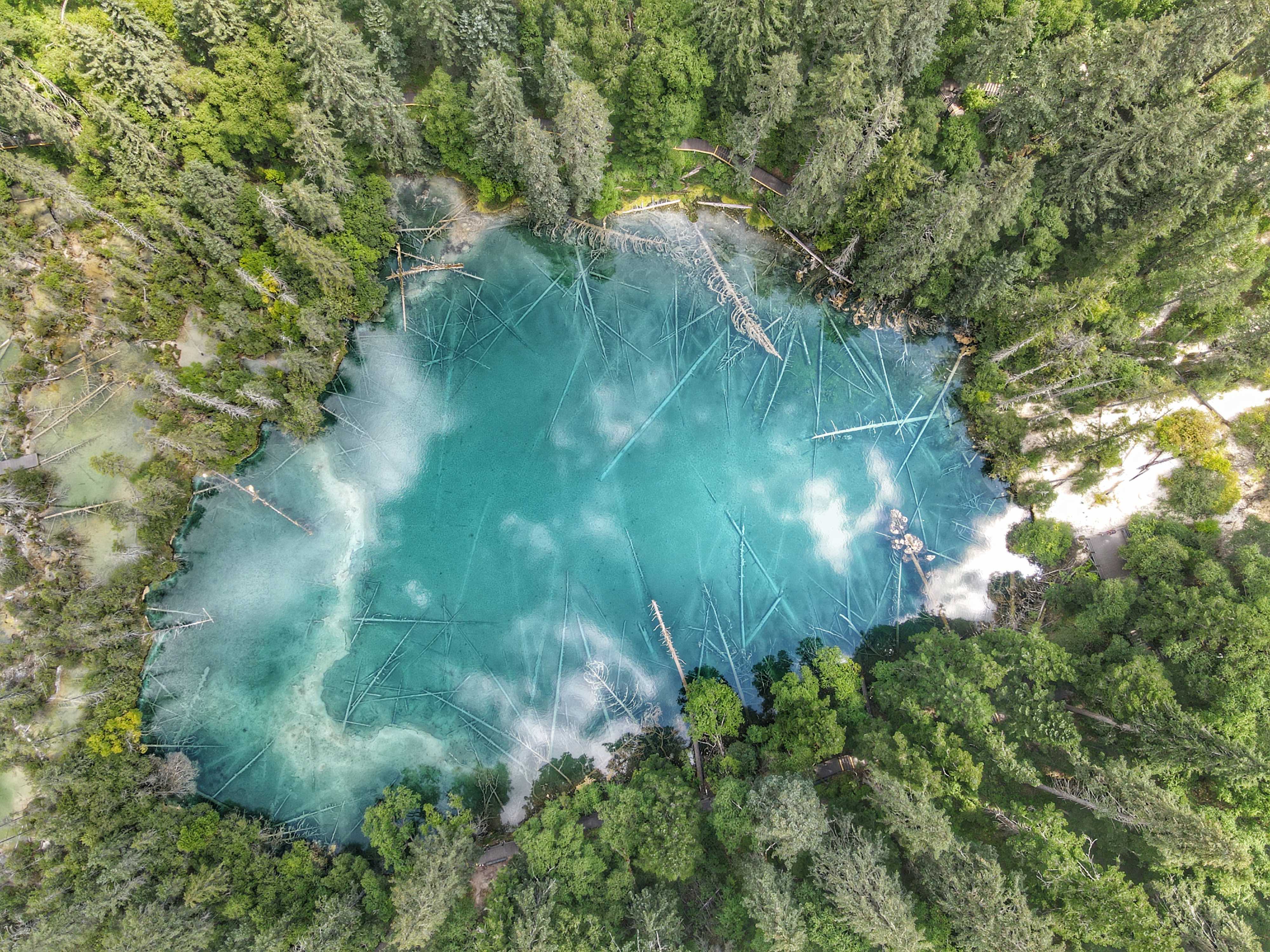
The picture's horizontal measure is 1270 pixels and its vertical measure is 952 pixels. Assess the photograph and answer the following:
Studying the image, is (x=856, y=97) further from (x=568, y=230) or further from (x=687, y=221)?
(x=568, y=230)

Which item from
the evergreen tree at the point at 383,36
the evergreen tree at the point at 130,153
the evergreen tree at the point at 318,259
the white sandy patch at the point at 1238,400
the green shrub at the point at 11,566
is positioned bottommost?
the white sandy patch at the point at 1238,400

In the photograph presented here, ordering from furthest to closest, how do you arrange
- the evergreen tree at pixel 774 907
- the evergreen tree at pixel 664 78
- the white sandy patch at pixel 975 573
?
1. the white sandy patch at pixel 975 573
2. the evergreen tree at pixel 664 78
3. the evergreen tree at pixel 774 907

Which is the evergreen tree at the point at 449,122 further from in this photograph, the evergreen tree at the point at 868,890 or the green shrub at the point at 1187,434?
the green shrub at the point at 1187,434

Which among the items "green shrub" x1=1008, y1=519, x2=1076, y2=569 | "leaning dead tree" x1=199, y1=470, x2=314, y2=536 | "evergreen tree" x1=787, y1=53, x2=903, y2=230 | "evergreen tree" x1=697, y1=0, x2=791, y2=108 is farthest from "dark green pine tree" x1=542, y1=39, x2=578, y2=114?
"green shrub" x1=1008, y1=519, x2=1076, y2=569

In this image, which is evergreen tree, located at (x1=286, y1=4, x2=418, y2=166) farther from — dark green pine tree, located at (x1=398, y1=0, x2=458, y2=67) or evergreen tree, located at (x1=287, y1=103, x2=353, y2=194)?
dark green pine tree, located at (x1=398, y1=0, x2=458, y2=67)

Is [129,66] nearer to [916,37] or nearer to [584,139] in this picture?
[584,139]

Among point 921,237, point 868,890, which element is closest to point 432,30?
point 921,237

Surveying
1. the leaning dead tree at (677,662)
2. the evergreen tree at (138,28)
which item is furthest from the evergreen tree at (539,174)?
the leaning dead tree at (677,662)
